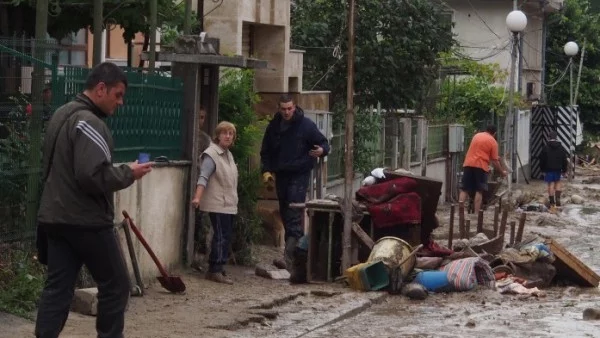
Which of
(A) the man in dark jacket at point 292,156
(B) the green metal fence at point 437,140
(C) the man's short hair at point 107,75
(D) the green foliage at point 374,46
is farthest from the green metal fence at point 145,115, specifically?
(B) the green metal fence at point 437,140

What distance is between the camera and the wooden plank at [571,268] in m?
14.1

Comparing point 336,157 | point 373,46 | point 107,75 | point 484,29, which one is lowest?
point 336,157

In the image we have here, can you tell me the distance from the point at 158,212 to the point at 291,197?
1.95 m

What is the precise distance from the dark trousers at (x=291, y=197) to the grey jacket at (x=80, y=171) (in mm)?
6256

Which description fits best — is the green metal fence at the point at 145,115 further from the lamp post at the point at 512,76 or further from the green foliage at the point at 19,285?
the lamp post at the point at 512,76

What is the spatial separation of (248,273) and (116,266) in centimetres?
621

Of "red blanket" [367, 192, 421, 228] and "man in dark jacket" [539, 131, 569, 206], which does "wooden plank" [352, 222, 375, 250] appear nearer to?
"red blanket" [367, 192, 421, 228]

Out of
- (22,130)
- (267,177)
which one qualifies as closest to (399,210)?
(267,177)

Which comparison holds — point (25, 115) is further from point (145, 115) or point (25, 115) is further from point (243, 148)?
point (243, 148)

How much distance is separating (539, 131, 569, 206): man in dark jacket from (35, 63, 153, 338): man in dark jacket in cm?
2120

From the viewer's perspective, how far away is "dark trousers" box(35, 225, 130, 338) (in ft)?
24.9

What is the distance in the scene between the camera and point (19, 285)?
9992 millimetres

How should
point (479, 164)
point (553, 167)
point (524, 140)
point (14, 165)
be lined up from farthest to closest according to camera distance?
point (524, 140)
point (553, 167)
point (479, 164)
point (14, 165)

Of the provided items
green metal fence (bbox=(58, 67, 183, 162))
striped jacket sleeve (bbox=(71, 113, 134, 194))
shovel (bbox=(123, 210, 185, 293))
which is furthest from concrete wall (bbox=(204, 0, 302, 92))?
striped jacket sleeve (bbox=(71, 113, 134, 194))
